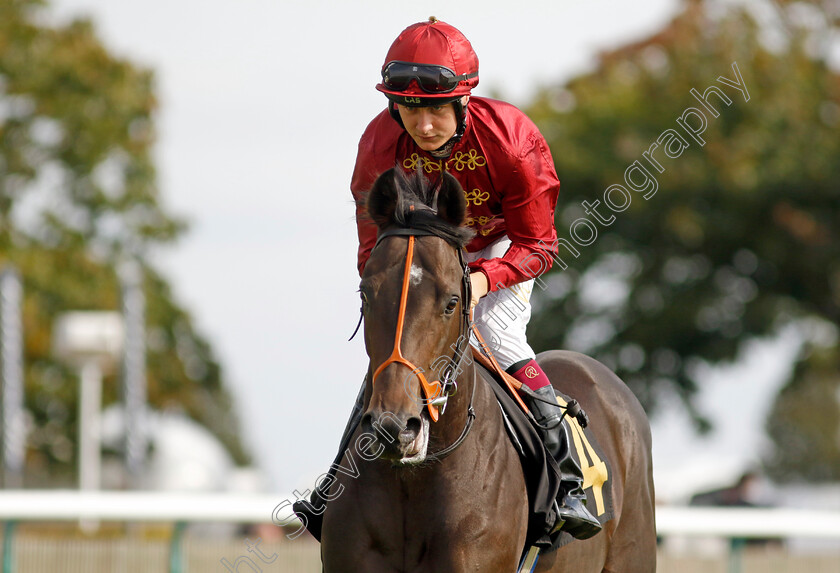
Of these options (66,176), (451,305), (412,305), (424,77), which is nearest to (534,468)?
(451,305)

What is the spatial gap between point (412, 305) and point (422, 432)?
425mm

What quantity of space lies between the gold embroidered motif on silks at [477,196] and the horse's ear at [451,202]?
0.60 metres

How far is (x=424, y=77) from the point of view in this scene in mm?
4332

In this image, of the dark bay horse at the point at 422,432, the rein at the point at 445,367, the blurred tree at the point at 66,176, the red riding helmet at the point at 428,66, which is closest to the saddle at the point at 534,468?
the dark bay horse at the point at 422,432

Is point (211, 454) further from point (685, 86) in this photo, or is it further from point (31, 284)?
point (685, 86)

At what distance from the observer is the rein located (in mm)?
3740

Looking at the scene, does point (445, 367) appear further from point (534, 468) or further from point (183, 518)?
point (183, 518)

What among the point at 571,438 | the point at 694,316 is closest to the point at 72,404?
the point at 694,316

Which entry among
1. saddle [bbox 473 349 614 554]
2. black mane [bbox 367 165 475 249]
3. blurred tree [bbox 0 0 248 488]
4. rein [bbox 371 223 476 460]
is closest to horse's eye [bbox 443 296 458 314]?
rein [bbox 371 223 476 460]

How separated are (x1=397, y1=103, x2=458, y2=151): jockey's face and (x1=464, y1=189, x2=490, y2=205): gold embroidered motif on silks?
287mm

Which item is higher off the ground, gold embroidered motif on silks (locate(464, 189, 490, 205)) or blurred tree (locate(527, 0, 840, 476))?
blurred tree (locate(527, 0, 840, 476))

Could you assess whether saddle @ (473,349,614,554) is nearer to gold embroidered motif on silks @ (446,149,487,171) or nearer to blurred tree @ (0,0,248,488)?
gold embroidered motif on silks @ (446,149,487,171)

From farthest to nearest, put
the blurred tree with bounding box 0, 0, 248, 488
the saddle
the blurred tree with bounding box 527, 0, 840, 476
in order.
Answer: the blurred tree with bounding box 0, 0, 248, 488 → the blurred tree with bounding box 527, 0, 840, 476 → the saddle

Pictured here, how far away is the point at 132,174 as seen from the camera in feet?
84.2
